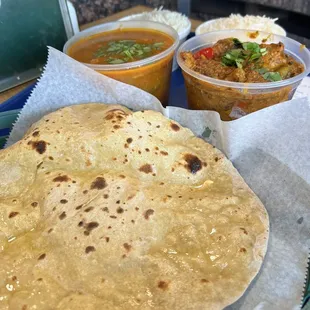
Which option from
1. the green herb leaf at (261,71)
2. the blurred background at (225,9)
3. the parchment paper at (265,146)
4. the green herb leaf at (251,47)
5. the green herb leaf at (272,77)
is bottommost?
the blurred background at (225,9)

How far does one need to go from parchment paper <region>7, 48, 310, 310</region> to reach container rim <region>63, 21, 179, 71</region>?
0.18 m

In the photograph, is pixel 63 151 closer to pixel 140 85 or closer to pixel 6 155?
pixel 6 155

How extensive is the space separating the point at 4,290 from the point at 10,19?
5.73ft

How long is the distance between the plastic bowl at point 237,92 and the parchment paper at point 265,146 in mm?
231

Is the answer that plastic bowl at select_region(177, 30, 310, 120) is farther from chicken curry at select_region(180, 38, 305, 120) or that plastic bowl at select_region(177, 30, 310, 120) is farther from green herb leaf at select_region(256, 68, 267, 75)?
green herb leaf at select_region(256, 68, 267, 75)

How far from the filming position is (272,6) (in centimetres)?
488

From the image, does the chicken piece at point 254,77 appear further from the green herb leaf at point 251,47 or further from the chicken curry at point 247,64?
the green herb leaf at point 251,47

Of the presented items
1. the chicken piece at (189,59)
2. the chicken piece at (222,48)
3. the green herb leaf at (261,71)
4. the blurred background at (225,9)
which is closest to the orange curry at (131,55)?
the chicken piece at (189,59)

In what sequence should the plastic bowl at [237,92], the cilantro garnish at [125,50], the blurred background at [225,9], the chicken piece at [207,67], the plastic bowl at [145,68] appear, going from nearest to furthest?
the plastic bowl at [237,92]
the chicken piece at [207,67]
the plastic bowl at [145,68]
the cilantro garnish at [125,50]
the blurred background at [225,9]

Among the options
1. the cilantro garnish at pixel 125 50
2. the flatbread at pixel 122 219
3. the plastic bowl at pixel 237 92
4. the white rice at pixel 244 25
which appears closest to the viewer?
the flatbread at pixel 122 219

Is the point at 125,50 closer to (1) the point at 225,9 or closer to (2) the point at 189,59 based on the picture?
(2) the point at 189,59

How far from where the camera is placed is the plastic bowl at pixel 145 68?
81.0 inches

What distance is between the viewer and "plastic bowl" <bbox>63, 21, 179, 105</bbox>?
6.75 feet

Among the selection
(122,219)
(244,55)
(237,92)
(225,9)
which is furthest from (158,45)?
(225,9)
